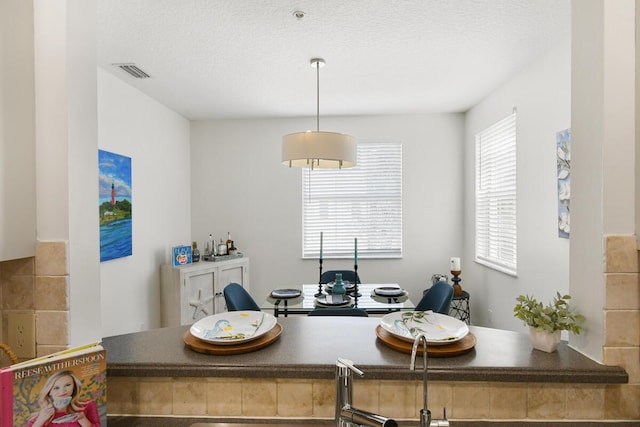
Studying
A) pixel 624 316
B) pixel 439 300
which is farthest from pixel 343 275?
pixel 624 316

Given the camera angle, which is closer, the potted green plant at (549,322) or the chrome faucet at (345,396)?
the chrome faucet at (345,396)

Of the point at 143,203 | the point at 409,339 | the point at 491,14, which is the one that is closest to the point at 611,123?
the point at 409,339

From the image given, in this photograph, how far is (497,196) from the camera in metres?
3.45

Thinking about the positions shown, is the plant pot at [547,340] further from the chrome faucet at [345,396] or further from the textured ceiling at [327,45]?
the textured ceiling at [327,45]

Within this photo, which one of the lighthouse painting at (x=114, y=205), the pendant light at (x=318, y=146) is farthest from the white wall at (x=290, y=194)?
the pendant light at (x=318, y=146)

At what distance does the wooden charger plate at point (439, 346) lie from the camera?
3.38 ft

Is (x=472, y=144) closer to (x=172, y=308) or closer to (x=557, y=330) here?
(x=557, y=330)

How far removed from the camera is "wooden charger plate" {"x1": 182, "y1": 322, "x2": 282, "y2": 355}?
107 cm

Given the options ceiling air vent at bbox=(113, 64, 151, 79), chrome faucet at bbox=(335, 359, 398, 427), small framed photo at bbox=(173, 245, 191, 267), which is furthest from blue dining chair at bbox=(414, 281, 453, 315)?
ceiling air vent at bbox=(113, 64, 151, 79)

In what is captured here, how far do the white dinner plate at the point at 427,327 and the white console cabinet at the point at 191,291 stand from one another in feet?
9.11

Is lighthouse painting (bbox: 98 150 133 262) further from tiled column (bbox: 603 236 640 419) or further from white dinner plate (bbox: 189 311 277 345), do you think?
tiled column (bbox: 603 236 640 419)

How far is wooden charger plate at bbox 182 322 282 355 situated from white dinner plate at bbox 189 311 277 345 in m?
0.01

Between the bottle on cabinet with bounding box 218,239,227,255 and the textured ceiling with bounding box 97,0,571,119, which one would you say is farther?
the bottle on cabinet with bounding box 218,239,227,255

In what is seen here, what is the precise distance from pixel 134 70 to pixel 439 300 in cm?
292
